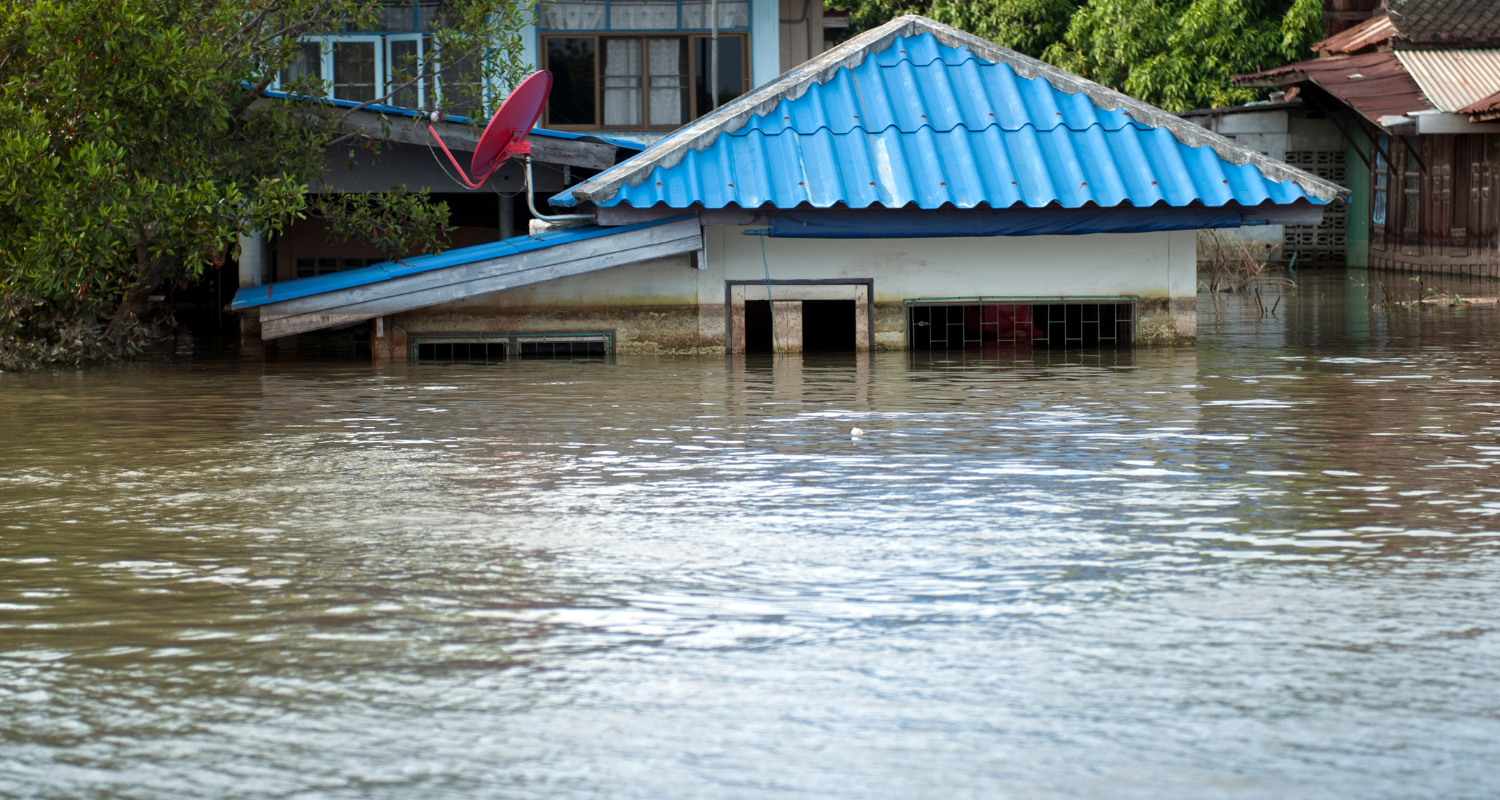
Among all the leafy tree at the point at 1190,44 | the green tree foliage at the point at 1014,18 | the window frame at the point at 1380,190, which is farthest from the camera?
the green tree foliage at the point at 1014,18

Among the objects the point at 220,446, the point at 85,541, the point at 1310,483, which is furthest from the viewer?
the point at 220,446

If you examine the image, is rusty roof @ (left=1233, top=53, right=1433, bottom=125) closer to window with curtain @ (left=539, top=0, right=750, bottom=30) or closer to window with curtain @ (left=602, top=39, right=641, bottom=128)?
window with curtain @ (left=539, top=0, right=750, bottom=30)

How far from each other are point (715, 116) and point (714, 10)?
7.96m

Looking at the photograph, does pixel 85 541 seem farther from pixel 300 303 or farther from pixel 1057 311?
pixel 1057 311

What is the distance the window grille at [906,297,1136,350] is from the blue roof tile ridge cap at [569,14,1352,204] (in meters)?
1.68

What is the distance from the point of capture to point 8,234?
1348cm

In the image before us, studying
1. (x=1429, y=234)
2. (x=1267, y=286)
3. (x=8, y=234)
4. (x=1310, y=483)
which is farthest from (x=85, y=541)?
(x=1429, y=234)

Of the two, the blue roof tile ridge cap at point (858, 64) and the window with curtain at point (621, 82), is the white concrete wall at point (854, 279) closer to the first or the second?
the blue roof tile ridge cap at point (858, 64)

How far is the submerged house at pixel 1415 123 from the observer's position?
25.8 meters

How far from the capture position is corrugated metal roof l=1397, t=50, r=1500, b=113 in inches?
1008

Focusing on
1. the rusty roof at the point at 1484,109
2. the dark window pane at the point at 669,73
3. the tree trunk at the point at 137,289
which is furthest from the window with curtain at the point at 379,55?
the rusty roof at the point at 1484,109

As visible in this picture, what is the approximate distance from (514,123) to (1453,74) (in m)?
18.1

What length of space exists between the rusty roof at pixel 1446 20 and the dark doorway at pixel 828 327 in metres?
14.0

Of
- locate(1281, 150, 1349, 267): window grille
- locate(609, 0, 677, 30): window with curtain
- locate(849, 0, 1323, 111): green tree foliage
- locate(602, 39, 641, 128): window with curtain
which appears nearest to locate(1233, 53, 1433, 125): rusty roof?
locate(1281, 150, 1349, 267): window grille
